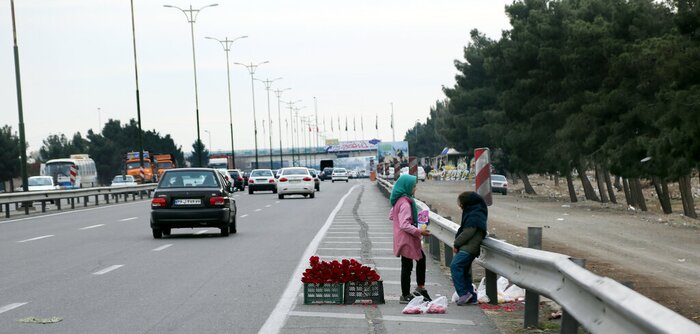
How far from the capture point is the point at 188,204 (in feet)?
82.6

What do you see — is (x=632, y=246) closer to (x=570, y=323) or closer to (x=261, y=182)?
(x=570, y=323)

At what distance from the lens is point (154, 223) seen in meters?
25.0

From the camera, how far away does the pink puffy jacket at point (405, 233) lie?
1247 cm

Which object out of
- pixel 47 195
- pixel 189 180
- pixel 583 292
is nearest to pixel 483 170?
pixel 583 292

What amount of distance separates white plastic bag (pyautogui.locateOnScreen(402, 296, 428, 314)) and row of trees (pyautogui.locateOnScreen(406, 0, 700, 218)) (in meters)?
25.7

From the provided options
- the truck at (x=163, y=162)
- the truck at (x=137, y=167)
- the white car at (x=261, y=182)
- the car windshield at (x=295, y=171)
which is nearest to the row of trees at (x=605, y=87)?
the car windshield at (x=295, y=171)

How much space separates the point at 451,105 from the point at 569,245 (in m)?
68.5

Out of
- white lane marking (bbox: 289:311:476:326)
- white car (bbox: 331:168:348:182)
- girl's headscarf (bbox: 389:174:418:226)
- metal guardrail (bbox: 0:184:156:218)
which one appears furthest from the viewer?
white car (bbox: 331:168:348:182)

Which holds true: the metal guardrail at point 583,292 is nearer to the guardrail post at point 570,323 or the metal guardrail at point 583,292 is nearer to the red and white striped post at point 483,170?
the guardrail post at point 570,323

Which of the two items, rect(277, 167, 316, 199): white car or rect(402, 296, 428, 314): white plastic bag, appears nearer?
rect(402, 296, 428, 314): white plastic bag

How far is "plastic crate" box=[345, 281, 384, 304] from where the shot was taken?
40.4 ft

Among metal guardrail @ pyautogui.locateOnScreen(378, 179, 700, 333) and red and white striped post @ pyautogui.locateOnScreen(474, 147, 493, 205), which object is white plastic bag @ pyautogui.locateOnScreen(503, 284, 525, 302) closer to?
metal guardrail @ pyautogui.locateOnScreen(378, 179, 700, 333)

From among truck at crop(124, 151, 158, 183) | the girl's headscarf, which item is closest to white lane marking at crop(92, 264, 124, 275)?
the girl's headscarf

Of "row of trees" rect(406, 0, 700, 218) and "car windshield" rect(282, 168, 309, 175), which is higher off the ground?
"row of trees" rect(406, 0, 700, 218)
